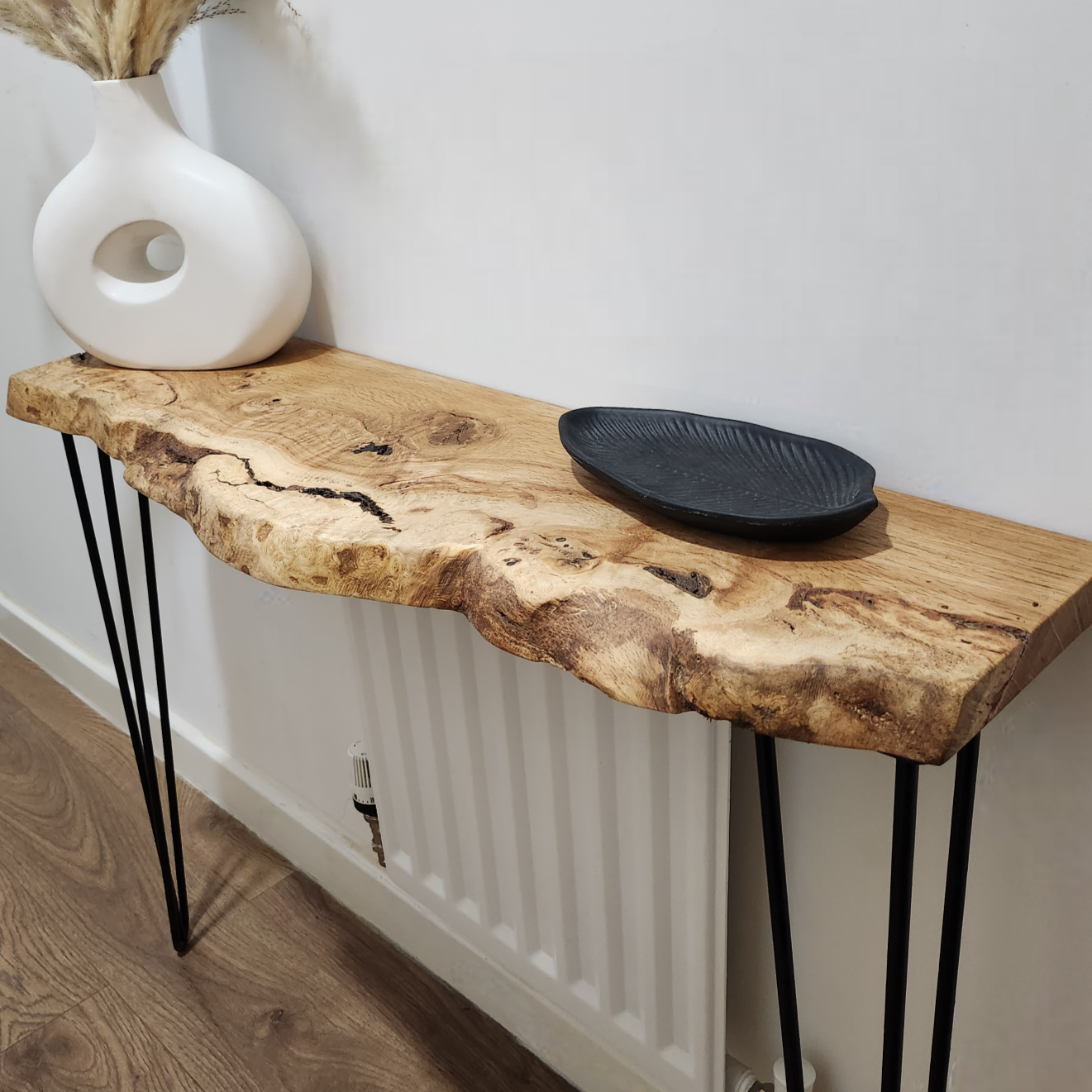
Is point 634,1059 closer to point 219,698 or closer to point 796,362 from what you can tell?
point 796,362

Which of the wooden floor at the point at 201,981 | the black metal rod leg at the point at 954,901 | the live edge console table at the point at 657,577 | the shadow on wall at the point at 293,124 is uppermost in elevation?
the shadow on wall at the point at 293,124

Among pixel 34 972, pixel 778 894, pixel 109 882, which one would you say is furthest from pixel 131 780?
pixel 778 894

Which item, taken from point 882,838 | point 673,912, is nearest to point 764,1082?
point 673,912

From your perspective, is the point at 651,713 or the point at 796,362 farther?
the point at 651,713

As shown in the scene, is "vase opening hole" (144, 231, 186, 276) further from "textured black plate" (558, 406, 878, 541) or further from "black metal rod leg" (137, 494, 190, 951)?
"textured black plate" (558, 406, 878, 541)

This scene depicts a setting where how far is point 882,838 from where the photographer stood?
0.79 metres

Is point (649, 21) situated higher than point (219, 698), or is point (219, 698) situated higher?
point (649, 21)

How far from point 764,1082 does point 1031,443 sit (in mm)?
717

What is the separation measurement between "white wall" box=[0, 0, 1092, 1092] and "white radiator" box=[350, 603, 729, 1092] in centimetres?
8

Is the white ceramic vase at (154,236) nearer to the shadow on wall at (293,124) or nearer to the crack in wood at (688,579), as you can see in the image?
the shadow on wall at (293,124)

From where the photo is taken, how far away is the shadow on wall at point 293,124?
92 cm

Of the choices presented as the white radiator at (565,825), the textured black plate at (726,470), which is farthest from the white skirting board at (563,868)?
the textured black plate at (726,470)

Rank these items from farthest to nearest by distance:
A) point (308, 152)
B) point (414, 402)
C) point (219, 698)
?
point (219, 698), point (308, 152), point (414, 402)

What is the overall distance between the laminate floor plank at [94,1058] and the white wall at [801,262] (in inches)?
28.3
